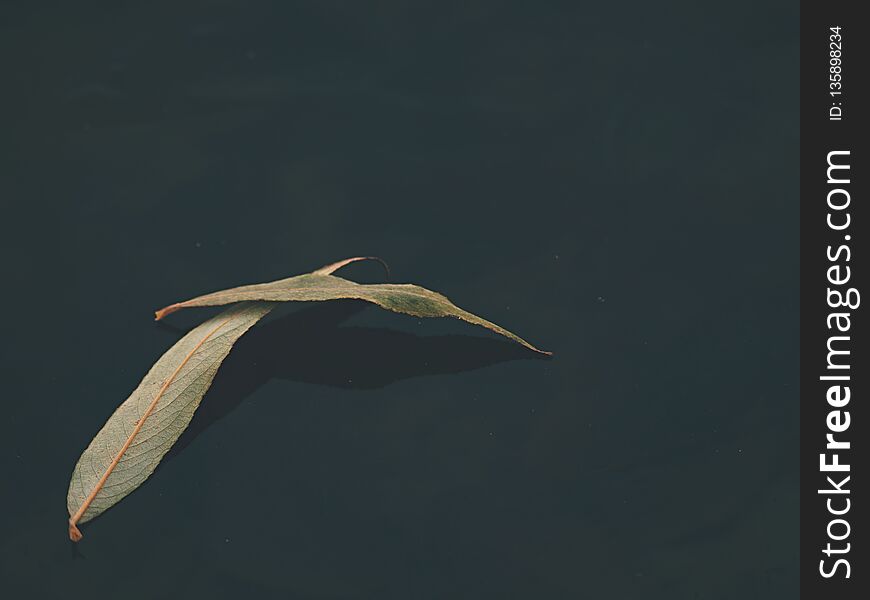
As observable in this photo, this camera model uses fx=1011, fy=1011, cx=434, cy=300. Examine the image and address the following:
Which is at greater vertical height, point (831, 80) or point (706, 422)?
point (831, 80)

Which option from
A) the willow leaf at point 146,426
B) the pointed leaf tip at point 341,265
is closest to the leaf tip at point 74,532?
the willow leaf at point 146,426

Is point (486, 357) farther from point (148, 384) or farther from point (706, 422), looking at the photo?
point (148, 384)

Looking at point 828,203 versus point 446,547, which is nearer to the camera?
point 446,547

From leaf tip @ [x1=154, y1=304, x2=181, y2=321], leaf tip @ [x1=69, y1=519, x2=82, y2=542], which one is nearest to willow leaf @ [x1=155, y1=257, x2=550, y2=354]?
leaf tip @ [x1=154, y1=304, x2=181, y2=321]

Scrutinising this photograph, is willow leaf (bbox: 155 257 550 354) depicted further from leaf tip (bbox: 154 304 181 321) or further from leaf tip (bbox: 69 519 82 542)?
leaf tip (bbox: 69 519 82 542)

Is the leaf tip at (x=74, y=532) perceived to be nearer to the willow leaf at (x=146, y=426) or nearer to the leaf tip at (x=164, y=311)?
the willow leaf at (x=146, y=426)

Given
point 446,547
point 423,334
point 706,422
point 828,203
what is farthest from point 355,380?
point 828,203
